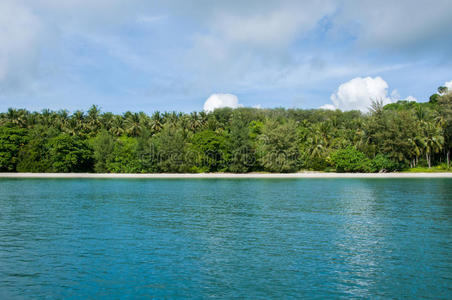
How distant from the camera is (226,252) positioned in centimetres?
1677

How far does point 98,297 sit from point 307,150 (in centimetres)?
7871

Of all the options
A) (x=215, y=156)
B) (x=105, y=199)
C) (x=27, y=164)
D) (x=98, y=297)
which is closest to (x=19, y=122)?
(x=27, y=164)

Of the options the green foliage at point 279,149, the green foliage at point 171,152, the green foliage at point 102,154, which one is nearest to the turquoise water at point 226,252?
the green foliage at point 279,149

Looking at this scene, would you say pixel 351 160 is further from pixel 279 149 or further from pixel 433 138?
pixel 433 138

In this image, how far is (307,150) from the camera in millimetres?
86375

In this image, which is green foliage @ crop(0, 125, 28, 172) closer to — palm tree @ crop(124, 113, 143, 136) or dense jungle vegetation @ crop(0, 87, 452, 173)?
dense jungle vegetation @ crop(0, 87, 452, 173)

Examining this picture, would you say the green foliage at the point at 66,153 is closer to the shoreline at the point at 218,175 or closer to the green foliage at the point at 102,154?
the green foliage at the point at 102,154

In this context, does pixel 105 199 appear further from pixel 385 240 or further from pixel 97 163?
pixel 97 163

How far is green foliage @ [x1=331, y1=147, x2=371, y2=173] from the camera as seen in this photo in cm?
8012

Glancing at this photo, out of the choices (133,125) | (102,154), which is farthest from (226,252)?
(133,125)

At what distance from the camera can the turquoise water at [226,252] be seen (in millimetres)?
12328

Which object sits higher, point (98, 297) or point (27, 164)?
point (27, 164)

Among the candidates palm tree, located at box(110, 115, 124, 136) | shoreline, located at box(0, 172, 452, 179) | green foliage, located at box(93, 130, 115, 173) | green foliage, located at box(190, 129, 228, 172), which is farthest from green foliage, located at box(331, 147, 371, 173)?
palm tree, located at box(110, 115, 124, 136)

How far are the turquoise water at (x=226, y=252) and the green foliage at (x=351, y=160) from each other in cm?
5145
